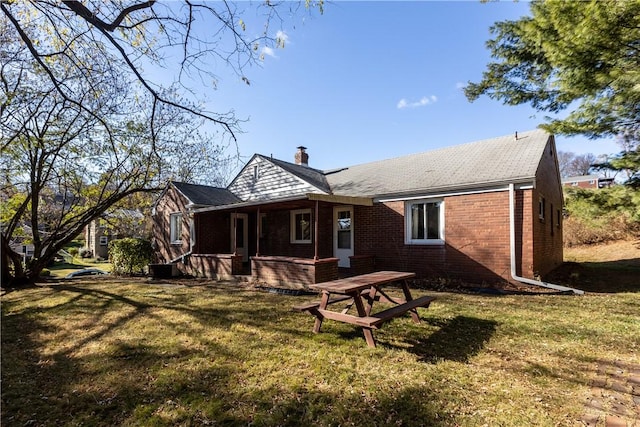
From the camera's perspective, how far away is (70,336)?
575 centimetres

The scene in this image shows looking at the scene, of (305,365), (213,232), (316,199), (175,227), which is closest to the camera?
(305,365)

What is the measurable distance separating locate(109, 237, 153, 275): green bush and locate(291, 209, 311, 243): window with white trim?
7.07 m

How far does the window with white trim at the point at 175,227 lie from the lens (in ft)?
53.0

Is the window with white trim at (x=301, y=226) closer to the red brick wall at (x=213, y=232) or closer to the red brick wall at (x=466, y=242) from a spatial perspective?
the red brick wall at (x=466, y=242)

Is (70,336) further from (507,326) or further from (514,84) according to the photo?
(514,84)

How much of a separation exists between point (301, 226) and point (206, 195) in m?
5.30

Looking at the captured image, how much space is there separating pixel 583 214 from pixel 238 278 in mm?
11727

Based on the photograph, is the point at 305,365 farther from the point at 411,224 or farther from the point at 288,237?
the point at 288,237

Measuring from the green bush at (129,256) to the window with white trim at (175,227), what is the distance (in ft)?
4.24

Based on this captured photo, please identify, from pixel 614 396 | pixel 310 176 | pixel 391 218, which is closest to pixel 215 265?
pixel 310 176

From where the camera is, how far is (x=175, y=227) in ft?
53.8

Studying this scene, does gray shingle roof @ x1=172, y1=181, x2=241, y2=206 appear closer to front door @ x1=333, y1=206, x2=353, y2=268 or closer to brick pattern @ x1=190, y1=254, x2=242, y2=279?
brick pattern @ x1=190, y1=254, x2=242, y2=279

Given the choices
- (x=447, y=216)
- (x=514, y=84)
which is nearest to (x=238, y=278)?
(x=447, y=216)

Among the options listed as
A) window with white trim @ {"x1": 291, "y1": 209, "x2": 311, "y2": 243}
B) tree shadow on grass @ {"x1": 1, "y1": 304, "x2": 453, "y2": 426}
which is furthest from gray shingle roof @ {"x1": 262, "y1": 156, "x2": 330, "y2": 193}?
tree shadow on grass @ {"x1": 1, "y1": 304, "x2": 453, "y2": 426}
